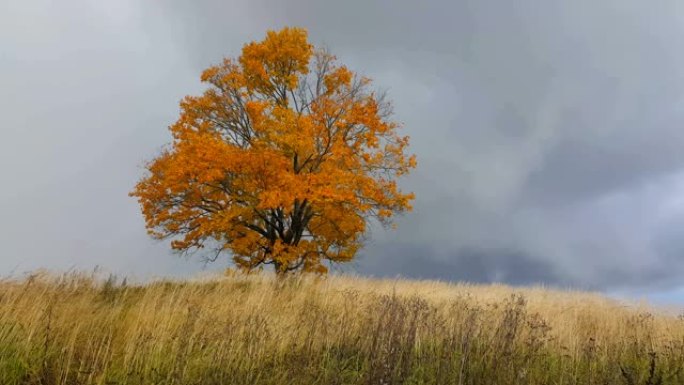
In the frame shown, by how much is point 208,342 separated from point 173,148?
16181 millimetres

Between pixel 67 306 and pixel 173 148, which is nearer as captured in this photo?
pixel 67 306

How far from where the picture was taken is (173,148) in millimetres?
22172

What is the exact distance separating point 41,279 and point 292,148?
1218 centimetres

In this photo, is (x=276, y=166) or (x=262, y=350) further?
(x=276, y=166)

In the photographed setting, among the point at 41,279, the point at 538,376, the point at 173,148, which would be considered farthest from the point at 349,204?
the point at 538,376

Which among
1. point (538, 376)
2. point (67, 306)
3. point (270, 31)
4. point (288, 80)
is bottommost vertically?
point (67, 306)

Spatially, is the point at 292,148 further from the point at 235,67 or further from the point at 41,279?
the point at 41,279

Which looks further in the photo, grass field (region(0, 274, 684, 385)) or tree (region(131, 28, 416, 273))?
tree (region(131, 28, 416, 273))

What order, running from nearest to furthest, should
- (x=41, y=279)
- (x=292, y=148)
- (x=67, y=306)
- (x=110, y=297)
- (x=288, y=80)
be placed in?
(x=67, y=306), (x=41, y=279), (x=110, y=297), (x=292, y=148), (x=288, y=80)

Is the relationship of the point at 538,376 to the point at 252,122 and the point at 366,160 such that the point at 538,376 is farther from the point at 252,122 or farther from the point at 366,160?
the point at 252,122

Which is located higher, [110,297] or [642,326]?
[642,326]

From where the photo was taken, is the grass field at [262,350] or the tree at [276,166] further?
the tree at [276,166]

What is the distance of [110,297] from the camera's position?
39.9 ft

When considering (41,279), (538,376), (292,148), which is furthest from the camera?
(292,148)
